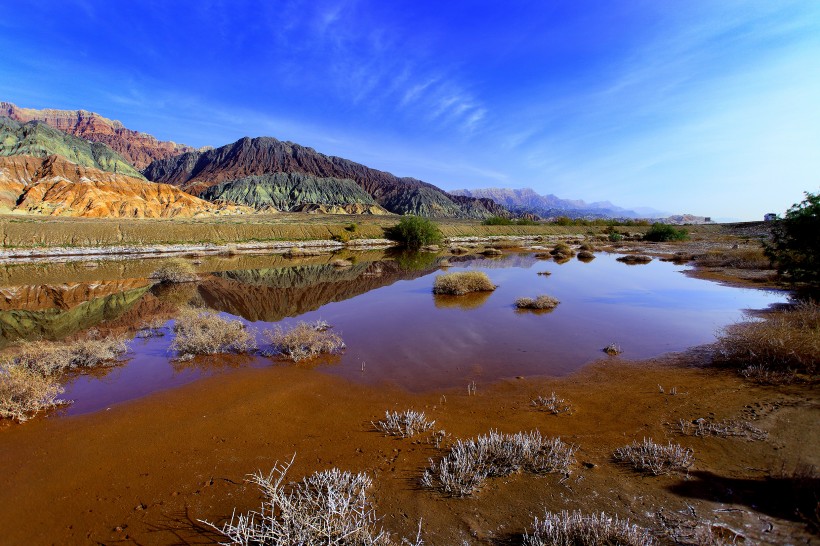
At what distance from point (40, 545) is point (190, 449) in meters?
1.78

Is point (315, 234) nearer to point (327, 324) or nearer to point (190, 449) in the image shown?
point (327, 324)

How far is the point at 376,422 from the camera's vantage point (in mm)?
6348

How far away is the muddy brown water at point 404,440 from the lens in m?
4.10

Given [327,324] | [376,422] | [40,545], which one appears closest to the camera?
[40,545]

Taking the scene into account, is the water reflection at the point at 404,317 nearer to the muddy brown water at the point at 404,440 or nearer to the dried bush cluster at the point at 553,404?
the muddy brown water at the point at 404,440

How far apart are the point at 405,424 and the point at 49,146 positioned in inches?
5849

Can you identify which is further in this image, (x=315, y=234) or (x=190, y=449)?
(x=315, y=234)

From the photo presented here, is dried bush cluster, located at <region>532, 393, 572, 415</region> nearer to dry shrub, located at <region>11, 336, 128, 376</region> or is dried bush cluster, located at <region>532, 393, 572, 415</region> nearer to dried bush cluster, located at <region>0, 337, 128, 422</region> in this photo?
dried bush cluster, located at <region>0, 337, 128, 422</region>

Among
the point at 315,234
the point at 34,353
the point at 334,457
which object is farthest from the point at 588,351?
the point at 315,234

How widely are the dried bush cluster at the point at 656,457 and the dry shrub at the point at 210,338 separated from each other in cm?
916

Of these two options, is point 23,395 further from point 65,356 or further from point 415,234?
point 415,234

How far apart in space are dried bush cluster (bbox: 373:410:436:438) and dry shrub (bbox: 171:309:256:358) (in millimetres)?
5674

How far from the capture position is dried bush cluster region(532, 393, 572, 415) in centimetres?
670

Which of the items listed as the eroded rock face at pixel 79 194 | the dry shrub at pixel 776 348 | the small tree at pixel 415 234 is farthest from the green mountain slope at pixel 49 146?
the dry shrub at pixel 776 348
